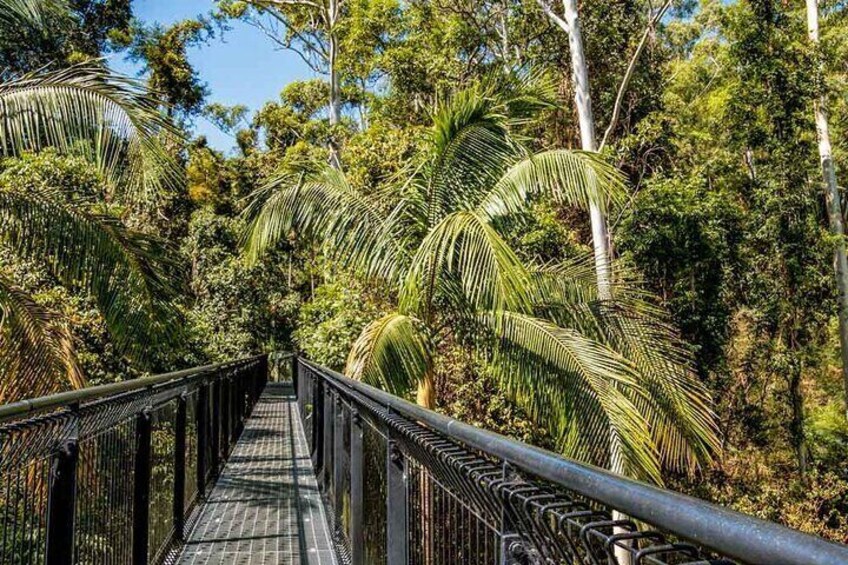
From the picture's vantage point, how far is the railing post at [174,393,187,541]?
4504 mm

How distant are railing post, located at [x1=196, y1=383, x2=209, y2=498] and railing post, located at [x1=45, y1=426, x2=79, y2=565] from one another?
11.0ft

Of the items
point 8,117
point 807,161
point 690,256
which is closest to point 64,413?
point 8,117

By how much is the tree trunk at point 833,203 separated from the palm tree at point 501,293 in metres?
10.3

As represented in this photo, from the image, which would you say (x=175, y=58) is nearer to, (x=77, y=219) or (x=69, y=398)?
(x=77, y=219)

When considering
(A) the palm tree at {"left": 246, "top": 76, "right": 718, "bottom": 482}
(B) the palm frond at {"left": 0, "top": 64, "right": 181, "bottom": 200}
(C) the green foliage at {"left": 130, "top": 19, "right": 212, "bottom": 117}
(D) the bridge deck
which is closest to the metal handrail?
(D) the bridge deck

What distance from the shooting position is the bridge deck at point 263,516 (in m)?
4.43

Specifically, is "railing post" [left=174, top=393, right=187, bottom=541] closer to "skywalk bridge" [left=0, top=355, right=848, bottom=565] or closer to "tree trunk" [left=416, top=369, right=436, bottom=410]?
"skywalk bridge" [left=0, top=355, right=848, bottom=565]

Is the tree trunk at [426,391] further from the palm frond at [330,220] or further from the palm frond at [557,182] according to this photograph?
the palm frond at [557,182]

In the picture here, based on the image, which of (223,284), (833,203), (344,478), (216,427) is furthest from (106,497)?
(223,284)

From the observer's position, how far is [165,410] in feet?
13.9

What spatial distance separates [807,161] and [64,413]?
17396mm

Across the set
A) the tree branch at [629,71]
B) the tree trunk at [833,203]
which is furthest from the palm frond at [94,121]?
A: the tree trunk at [833,203]

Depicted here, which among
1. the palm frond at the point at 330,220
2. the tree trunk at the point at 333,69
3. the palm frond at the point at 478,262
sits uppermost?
the tree trunk at the point at 333,69

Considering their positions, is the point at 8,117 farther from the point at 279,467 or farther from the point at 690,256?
the point at 690,256
